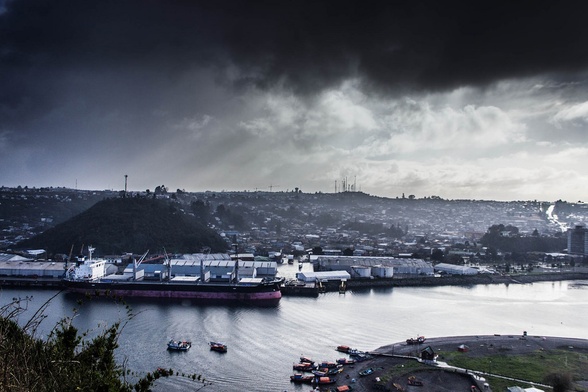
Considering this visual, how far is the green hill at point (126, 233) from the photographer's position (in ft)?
65.7

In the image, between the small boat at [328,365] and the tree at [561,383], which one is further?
the small boat at [328,365]

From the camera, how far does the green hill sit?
20.0m

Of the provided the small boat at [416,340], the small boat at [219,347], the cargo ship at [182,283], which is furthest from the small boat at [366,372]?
the cargo ship at [182,283]

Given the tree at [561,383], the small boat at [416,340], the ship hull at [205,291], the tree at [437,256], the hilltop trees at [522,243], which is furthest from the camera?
the hilltop trees at [522,243]

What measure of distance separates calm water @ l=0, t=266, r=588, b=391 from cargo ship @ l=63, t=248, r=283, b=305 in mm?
595

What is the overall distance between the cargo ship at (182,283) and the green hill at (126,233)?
5.02 m

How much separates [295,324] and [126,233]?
12969 mm

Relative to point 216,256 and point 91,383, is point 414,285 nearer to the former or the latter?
point 216,256

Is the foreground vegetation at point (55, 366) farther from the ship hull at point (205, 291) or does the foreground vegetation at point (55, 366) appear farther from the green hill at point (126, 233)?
the green hill at point (126, 233)

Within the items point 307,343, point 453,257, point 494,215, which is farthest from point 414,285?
point 494,215

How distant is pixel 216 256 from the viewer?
62.1 feet

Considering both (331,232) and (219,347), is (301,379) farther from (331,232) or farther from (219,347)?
(331,232)

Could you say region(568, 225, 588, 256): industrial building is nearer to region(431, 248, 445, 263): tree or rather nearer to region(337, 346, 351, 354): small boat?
region(431, 248, 445, 263): tree

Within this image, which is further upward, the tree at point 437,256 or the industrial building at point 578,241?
the industrial building at point 578,241
